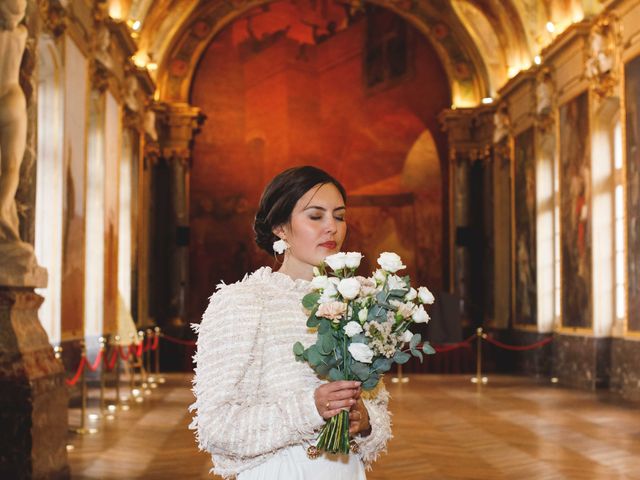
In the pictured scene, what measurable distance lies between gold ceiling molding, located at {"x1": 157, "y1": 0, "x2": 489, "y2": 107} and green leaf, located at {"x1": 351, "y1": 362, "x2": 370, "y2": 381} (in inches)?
Answer: 965

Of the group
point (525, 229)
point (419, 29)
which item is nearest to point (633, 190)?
point (525, 229)

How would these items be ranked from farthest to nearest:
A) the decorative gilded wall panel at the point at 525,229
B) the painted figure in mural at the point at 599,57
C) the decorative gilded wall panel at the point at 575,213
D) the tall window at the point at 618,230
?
the decorative gilded wall panel at the point at 525,229, the decorative gilded wall panel at the point at 575,213, the tall window at the point at 618,230, the painted figure in mural at the point at 599,57

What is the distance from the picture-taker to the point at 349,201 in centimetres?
2634

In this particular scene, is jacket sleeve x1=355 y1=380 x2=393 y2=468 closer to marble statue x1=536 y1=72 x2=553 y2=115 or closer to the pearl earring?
the pearl earring

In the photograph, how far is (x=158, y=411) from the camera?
14234 millimetres

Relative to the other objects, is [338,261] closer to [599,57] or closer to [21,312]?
[21,312]

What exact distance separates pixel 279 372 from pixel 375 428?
38 centimetres

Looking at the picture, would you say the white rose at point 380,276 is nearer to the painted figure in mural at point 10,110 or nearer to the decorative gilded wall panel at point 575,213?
the painted figure in mural at point 10,110

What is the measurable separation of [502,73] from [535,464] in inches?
708

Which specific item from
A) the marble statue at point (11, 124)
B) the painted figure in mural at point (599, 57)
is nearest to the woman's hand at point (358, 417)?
the marble statue at point (11, 124)

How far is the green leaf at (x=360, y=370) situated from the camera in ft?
9.49

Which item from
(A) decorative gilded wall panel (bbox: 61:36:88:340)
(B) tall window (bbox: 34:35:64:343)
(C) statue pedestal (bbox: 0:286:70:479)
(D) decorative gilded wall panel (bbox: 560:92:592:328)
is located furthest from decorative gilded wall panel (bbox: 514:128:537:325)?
(C) statue pedestal (bbox: 0:286:70:479)

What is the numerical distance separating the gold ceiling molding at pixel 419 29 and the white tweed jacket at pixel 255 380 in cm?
2419

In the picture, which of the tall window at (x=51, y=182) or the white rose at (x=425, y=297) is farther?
the tall window at (x=51, y=182)
